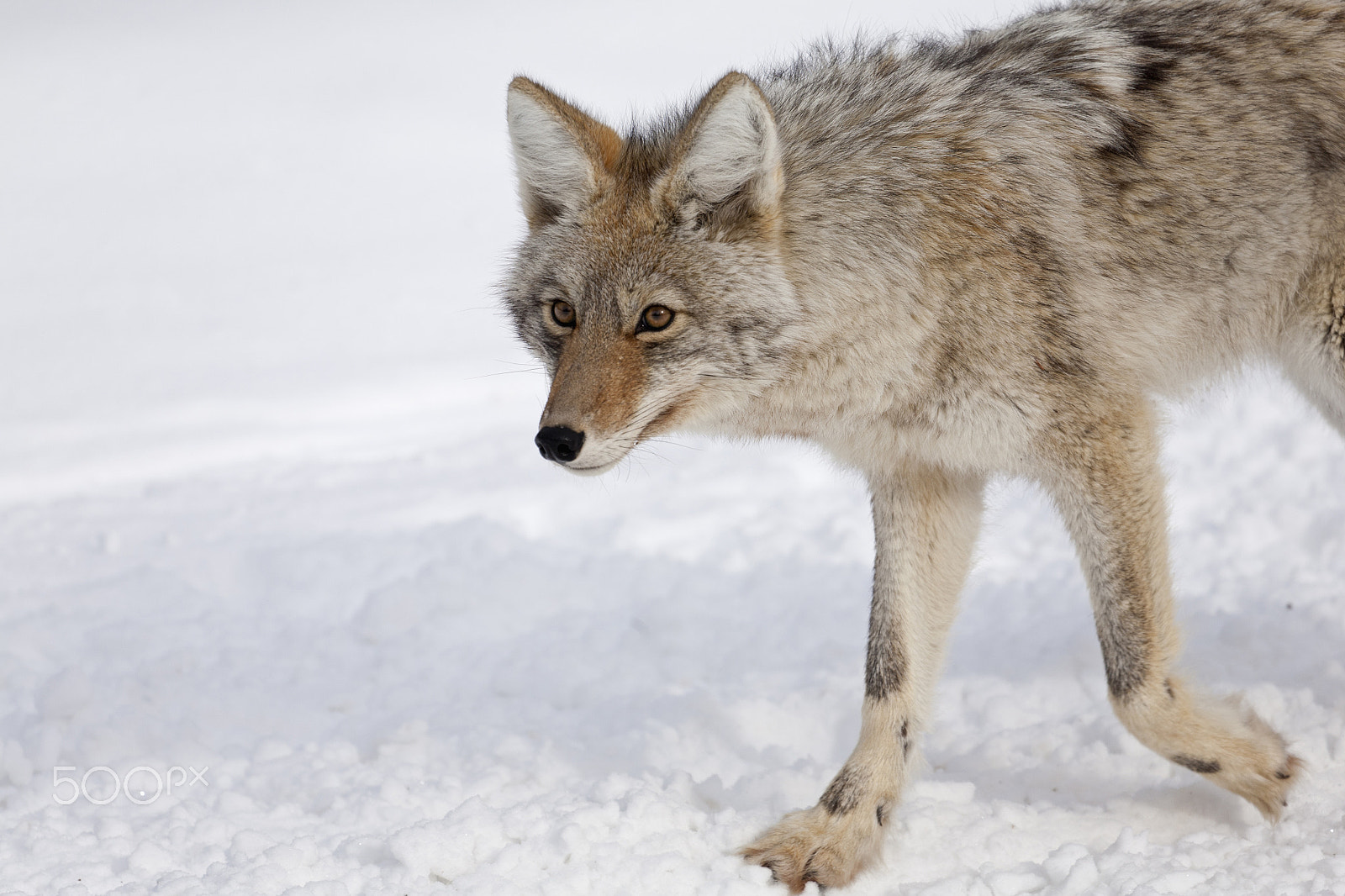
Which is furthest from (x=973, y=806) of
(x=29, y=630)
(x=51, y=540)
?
Answer: (x=51, y=540)

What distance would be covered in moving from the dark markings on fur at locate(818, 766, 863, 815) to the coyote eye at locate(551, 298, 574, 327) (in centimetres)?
174

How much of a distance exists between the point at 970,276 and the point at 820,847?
1.83 metres

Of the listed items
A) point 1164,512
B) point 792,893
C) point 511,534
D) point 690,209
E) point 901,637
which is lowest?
point 511,534

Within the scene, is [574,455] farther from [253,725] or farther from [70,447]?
[70,447]

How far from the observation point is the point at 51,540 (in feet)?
21.8

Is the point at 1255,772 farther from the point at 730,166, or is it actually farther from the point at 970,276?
the point at 730,166

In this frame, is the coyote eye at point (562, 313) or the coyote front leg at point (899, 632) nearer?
the coyote eye at point (562, 313)

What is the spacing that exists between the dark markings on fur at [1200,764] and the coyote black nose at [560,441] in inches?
85.4

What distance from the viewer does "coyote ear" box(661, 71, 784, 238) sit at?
10.5ft

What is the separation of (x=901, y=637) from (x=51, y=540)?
5.20 metres

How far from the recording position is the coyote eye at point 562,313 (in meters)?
3.42

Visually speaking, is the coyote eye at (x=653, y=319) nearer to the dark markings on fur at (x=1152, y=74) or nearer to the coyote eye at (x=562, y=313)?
the coyote eye at (x=562, y=313)

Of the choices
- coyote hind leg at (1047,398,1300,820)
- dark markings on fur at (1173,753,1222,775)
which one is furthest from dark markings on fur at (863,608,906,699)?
dark markings on fur at (1173,753,1222,775)

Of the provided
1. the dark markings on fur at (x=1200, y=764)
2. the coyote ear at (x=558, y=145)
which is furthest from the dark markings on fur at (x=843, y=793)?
the coyote ear at (x=558, y=145)
